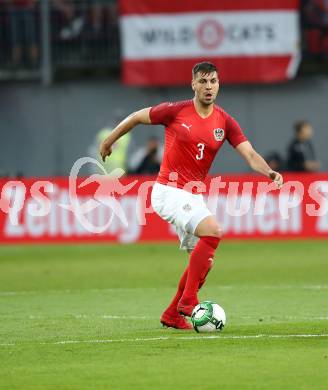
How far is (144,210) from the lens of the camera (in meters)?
22.8

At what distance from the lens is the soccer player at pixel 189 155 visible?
1147 cm

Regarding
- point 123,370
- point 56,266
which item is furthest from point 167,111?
point 56,266

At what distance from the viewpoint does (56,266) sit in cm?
2080

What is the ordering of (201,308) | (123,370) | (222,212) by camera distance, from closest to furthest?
1. (123,370)
2. (201,308)
3. (222,212)

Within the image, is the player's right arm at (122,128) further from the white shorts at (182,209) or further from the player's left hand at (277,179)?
the player's left hand at (277,179)

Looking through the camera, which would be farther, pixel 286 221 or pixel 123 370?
pixel 286 221

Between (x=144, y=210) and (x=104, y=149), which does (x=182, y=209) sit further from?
(x=144, y=210)

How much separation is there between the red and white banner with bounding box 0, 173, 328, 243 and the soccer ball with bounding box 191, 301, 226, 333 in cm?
1132

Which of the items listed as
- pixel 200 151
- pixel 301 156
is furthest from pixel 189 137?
pixel 301 156

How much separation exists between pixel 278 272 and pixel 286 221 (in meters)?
4.26

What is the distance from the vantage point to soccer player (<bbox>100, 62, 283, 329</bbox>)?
11.5 metres

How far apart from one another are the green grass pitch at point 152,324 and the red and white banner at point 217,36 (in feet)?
20.7

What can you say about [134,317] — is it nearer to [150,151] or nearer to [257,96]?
[150,151]

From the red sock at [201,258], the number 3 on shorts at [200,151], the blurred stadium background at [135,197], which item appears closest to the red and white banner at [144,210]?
the blurred stadium background at [135,197]
